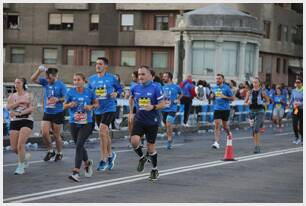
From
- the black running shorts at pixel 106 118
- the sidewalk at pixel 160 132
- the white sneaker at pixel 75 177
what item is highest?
the black running shorts at pixel 106 118

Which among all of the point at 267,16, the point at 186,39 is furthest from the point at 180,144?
the point at 267,16

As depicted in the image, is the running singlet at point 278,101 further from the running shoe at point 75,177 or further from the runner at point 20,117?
the running shoe at point 75,177

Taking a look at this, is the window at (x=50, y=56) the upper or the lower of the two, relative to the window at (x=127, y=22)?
lower

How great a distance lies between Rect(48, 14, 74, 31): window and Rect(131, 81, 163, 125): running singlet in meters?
45.1

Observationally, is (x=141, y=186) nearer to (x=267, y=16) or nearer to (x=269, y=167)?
(x=269, y=167)

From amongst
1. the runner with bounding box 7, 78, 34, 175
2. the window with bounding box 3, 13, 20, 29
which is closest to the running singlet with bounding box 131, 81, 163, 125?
the runner with bounding box 7, 78, 34, 175

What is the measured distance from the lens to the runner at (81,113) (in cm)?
1363

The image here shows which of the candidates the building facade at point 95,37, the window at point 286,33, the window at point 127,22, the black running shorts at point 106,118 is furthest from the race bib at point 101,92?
the window at point 286,33

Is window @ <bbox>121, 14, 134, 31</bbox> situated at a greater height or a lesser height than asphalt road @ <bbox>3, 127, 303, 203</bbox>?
greater

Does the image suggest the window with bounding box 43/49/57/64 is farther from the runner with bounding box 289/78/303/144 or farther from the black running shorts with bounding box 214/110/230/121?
the black running shorts with bounding box 214/110/230/121

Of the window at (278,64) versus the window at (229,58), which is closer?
the window at (229,58)

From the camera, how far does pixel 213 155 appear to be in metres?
18.2

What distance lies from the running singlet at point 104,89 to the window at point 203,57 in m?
26.6

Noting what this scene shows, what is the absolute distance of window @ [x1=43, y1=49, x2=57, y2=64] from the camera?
5869cm
